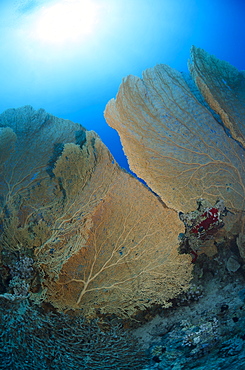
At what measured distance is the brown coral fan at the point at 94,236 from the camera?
292cm

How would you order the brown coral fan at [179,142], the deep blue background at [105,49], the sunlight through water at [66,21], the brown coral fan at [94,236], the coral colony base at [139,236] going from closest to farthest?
the coral colony base at [139,236], the brown coral fan at [94,236], the brown coral fan at [179,142], the sunlight through water at [66,21], the deep blue background at [105,49]

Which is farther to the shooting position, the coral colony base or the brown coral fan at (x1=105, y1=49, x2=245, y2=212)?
the brown coral fan at (x1=105, y1=49, x2=245, y2=212)

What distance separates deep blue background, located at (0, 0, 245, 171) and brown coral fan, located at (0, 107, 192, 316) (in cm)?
1953

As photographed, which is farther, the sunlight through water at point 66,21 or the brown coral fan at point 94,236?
the sunlight through water at point 66,21

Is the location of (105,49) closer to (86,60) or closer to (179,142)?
(86,60)

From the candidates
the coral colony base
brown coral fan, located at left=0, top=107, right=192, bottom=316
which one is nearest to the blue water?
the coral colony base

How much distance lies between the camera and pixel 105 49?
1142 inches

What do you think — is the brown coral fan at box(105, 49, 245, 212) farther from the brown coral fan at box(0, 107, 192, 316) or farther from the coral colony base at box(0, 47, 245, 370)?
the brown coral fan at box(0, 107, 192, 316)

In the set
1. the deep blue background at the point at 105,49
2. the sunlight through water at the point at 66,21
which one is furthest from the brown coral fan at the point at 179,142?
the sunlight through water at the point at 66,21

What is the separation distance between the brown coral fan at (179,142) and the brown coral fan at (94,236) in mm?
414

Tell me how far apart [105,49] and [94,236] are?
110 feet

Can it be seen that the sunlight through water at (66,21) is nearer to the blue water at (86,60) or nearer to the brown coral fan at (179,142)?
the blue water at (86,60)

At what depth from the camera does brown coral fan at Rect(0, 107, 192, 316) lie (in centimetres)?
292

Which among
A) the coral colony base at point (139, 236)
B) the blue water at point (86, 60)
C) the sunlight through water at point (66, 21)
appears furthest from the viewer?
the sunlight through water at point (66, 21)
